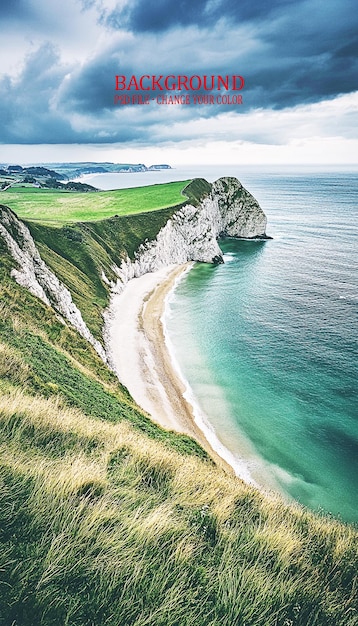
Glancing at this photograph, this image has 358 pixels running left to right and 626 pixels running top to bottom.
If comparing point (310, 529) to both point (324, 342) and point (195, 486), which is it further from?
point (324, 342)

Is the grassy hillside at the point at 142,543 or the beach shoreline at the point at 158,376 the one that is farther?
the beach shoreline at the point at 158,376

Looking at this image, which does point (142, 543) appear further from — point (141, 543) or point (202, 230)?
point (202, 230)

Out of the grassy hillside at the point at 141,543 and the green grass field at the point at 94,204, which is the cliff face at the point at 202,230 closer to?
the green grass field at the point at 94,204

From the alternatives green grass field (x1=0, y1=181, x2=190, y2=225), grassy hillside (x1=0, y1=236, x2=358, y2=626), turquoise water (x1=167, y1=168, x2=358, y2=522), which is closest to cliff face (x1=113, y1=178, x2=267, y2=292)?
green grass field (x1=0, y1=181, x2=190, y2=225)

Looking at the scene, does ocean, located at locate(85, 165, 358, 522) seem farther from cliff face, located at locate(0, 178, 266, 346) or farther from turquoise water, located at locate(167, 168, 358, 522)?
cliff face, located at locate(0, 178, 266, 346)

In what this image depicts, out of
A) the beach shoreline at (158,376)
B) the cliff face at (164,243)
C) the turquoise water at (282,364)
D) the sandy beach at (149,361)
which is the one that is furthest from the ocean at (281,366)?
the cliff face at (164,243)

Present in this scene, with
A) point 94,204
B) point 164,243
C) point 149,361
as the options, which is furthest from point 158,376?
point 94,204
